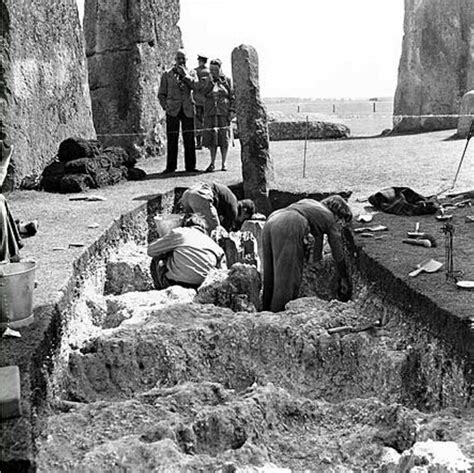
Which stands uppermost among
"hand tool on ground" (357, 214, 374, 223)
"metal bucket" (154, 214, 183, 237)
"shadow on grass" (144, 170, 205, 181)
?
"shadow on grass" (144, 170, 205, 181)

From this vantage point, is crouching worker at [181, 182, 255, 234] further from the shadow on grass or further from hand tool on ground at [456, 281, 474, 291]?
hand tool on ground at [456, 281, 474, 291]

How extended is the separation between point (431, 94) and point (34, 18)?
10.2m

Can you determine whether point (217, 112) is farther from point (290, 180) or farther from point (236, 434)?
point (236, 434)

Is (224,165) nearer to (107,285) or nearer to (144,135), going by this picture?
(144,135)

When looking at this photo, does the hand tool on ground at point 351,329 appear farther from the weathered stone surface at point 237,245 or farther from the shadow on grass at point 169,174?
the shadow on grass at point 169,174

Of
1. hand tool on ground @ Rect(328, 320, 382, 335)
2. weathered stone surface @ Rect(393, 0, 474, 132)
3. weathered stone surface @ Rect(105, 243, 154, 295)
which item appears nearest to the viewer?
hand tool on ground @ Rect(328, 320, 382, 335)

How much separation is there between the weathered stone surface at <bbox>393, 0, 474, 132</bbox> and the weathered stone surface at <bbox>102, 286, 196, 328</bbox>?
12.6 metres

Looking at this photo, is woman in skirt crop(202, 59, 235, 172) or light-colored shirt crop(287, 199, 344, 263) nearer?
light-colored shirt crop(287, 199, 344, 263)

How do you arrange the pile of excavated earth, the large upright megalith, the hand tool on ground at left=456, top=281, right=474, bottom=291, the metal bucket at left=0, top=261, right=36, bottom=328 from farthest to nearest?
the large upright megalith → the hand tool on ground at left=456, top=281, right=474, bottom=291 → the metal bucket at left=0, top=261, right=36, bottom=328 → the pile of excavated earth

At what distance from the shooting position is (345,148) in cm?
1603

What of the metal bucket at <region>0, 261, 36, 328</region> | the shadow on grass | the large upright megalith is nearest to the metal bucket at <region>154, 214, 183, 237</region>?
the shadow on grass

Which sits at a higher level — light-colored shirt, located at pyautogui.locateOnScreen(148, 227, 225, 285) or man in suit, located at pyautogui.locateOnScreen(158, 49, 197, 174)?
man in suit, located at pyautogui.locateOnScreen(158, 49, 197, 174)

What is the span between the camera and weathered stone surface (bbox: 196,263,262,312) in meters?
6.86

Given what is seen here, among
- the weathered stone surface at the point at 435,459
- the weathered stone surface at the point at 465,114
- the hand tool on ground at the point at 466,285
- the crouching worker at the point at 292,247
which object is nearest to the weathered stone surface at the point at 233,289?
the crouching worker at the point at 292,247
